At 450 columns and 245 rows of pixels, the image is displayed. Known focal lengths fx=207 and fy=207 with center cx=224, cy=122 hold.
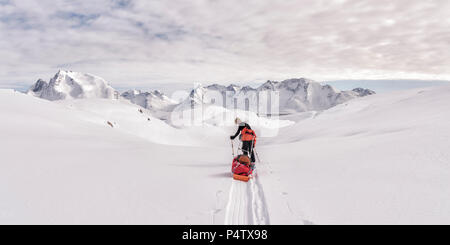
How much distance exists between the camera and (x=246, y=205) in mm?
5535

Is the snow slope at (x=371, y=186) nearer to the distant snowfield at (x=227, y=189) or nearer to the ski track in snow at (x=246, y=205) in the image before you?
the distant snowfield at (x=227, y=189)

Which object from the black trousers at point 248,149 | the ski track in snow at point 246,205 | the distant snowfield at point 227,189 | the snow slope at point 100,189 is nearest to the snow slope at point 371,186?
the distant snowfield at point 227,189

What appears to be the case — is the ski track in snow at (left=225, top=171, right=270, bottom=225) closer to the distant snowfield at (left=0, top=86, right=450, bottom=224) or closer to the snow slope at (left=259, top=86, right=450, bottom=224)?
the distant snowfield at (left=0, top=86, right=450, bottom=224)

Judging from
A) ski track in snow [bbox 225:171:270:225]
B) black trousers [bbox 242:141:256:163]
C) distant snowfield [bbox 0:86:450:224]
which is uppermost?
black trousers [bbox 242:141:256:163]

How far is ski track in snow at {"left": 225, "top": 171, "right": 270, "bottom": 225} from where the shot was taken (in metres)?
4.72

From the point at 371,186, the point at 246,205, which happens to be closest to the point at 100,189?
the point at 246,205

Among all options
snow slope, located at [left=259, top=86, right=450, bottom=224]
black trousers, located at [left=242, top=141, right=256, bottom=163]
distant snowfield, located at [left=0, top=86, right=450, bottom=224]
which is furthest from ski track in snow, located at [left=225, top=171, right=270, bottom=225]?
black trousers, located at [left=242, top=141, right=256, bottom=163]

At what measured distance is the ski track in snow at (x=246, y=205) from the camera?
4.72 metres
